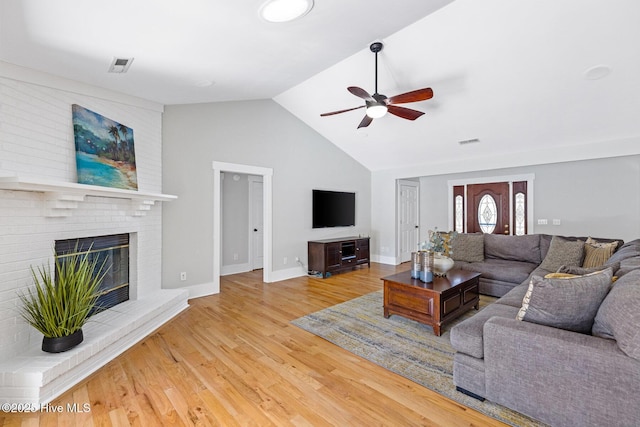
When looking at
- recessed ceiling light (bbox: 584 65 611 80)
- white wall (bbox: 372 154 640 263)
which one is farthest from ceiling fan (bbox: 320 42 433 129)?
white wall (bbox: 372 154 640 263)

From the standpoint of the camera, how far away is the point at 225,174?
5.73m

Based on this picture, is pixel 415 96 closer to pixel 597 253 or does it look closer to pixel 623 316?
pixel 623 316

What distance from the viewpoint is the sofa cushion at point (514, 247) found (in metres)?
4.31

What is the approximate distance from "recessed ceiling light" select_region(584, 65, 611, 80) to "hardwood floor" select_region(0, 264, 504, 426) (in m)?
3.71

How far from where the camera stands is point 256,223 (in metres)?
6.29

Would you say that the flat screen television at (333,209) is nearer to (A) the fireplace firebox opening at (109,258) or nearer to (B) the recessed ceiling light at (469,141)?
(B) the recessed ceiling light at (469,141)

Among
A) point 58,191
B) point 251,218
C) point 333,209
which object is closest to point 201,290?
point 251,218

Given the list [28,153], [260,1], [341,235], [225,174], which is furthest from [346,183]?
[28,153]

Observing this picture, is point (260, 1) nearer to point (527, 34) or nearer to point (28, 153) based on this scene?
point (28, 153)

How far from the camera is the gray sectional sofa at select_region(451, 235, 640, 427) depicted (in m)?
1.44

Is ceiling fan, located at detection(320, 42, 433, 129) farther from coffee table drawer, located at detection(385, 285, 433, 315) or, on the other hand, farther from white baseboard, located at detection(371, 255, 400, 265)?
white baseboard, located at detection(371, 255, 400, 265)

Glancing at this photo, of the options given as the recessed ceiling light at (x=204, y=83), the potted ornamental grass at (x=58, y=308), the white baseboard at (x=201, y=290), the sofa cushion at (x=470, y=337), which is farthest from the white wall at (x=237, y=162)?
the sofa cushion at (x=470, y=337)

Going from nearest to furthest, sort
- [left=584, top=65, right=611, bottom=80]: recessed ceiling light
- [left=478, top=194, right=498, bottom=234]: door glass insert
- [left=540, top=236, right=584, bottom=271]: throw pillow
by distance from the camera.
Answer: [left=584, top=65, right=611, bottom=80]: recessed ceiling light, [left=540, top=236, right=584, bottom=271]: throw pillow, [left=478, top=194, right=498, bottom=234]: door glass insert

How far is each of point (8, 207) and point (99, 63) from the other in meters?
1.34
